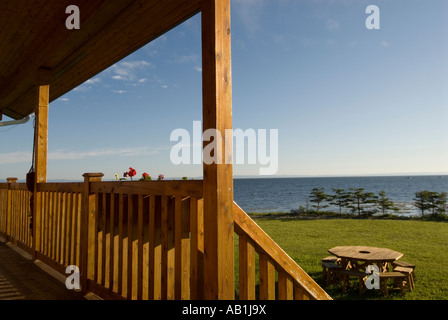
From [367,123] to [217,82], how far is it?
62761mm

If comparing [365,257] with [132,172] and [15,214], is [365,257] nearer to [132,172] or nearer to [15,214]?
[132,172]

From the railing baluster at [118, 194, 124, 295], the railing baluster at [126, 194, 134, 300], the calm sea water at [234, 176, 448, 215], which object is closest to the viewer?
the railing baluster at [126, 194, 134, 300]

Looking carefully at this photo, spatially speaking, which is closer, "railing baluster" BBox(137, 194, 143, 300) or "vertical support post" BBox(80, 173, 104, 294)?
"railing baluster" BBox(137, 194, 143, 300)

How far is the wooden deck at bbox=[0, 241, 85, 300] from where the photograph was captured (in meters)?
2.70

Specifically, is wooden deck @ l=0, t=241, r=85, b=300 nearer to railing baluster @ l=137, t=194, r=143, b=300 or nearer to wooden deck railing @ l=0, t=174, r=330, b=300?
wooden deck railing @ l=0, t=174, r=330, b=300

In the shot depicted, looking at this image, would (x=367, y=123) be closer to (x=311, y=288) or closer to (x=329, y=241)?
(x=329, y=241)

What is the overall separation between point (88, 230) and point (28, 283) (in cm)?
104

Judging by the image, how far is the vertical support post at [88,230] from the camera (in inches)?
108

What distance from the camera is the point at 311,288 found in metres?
1.97

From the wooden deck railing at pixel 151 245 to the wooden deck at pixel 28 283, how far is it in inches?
7.4

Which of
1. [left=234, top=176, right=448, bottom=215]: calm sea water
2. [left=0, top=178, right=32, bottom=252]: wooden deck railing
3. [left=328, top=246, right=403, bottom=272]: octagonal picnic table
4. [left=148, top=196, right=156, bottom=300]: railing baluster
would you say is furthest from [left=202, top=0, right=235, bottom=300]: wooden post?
[left=234, top=176, right=448, bottom=215]: calm sea water

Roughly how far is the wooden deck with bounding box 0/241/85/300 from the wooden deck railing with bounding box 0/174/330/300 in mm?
188

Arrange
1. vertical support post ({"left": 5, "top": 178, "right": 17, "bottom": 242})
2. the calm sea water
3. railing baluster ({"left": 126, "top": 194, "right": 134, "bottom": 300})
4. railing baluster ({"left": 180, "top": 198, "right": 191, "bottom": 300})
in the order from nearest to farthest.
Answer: railing baluster ({"left": 180, "top": 198, "right": 191, "bottom": 300}), railing baluster ({"left": 126, "top": 194, "right": 134, "bottom": 300}), vertical support post ({"left": 5, "top": 178, "right": 17, "bottom": 242}), the calm sea water
